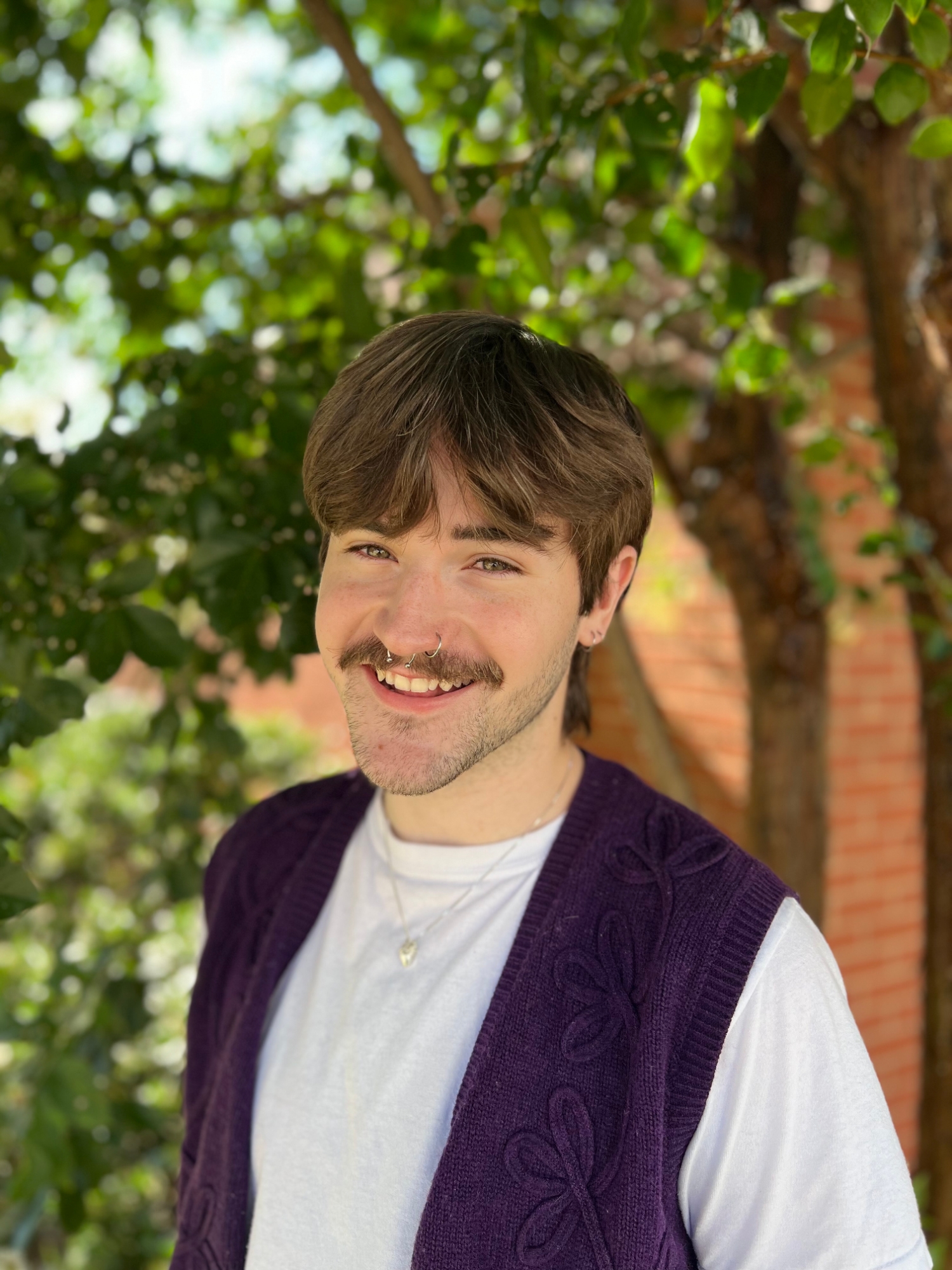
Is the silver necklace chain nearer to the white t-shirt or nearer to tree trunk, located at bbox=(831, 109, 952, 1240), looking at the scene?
the white t-shirt

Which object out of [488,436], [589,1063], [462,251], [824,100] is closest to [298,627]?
[488,436]

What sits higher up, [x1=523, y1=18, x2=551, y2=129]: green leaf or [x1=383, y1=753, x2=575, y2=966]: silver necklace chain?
[x1=523, y1=18, x2=551, y2=129]: green leaf

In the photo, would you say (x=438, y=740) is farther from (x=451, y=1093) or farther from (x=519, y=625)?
(x=451, y=1093)

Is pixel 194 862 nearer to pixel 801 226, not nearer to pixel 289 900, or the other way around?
pixel 289 900

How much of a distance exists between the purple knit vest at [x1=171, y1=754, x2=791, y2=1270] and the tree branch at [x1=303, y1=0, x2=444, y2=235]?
3.70 feet

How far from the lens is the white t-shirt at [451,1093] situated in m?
1.05

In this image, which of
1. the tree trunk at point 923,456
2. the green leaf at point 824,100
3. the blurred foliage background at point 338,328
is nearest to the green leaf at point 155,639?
the blurred foliage background at point 338,328

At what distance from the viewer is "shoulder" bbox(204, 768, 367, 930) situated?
1559 mm

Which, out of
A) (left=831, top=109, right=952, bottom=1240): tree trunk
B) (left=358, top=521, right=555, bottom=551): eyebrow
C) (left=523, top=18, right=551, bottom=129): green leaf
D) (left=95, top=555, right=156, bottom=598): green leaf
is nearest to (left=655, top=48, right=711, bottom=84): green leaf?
(left=523, top=18, right=551, bottom=129): green leaf

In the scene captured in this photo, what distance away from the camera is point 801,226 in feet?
9.25

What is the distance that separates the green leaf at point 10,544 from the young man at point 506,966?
0.40 metres

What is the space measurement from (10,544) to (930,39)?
123 centimetres

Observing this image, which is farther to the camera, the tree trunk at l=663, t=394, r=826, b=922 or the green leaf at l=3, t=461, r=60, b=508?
the tree trunk at l=663, t=394, r=826, b=922

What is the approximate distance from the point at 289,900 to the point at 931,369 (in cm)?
127
